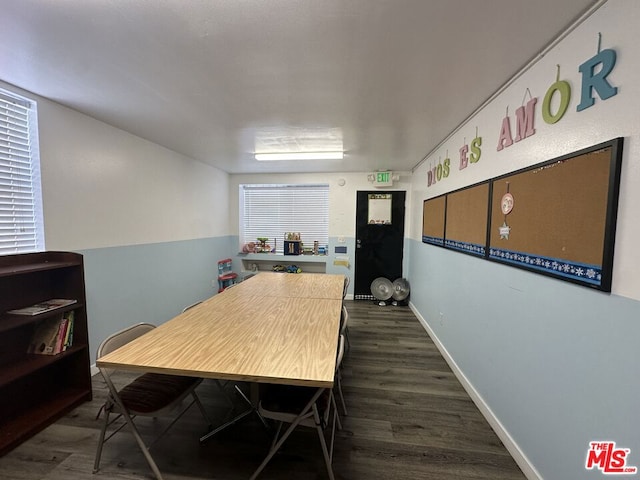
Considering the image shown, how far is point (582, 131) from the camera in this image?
3.92 feet

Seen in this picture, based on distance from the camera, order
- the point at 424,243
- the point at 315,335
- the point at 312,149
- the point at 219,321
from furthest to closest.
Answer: the point at 424,243 < the point at 312,149 < the point at 219,321 < the point at 315,335

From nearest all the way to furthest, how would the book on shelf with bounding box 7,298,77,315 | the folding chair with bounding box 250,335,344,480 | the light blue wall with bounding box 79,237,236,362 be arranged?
1. the folding chair with bounding box 250,335,344,480
2. the book on shelf with bounding box 7,298,77,315
3. the light blue wall with bounding box 79,237,236,362

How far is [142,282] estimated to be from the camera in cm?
301

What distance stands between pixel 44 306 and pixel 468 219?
346 cm

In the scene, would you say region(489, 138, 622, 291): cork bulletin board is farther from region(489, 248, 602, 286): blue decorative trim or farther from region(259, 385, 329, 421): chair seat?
region(259, 385, 329, 421): chair seat

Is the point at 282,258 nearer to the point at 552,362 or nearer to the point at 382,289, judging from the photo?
the point at 382,289

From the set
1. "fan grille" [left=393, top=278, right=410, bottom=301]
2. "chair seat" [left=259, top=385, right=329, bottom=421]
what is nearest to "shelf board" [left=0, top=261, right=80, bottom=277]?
"chair seat" [left=259, top=385, right=329, bottom=421]

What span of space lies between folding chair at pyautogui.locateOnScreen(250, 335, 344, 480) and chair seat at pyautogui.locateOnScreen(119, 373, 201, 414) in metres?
0.52

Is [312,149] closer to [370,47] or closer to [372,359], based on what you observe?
[370,47]

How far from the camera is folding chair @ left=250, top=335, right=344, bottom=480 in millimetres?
1331

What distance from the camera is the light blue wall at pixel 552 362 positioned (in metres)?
1.01

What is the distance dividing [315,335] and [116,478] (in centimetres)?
137

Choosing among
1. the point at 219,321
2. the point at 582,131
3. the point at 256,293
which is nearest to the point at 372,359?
the point at 256,293

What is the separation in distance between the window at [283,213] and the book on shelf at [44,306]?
335 centimetres
